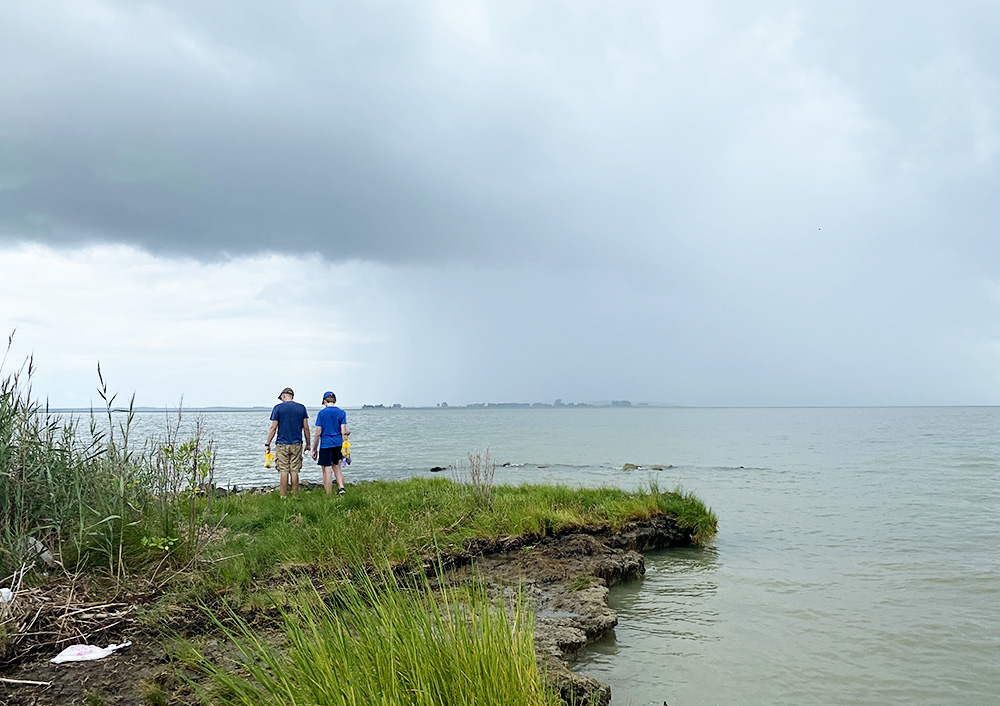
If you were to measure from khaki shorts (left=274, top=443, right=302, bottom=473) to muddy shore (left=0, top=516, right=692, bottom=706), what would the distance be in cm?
529

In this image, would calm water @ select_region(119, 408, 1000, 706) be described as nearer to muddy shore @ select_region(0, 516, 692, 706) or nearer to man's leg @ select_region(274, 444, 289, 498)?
muddy shore @ select_region(0, 516, 692, 706)

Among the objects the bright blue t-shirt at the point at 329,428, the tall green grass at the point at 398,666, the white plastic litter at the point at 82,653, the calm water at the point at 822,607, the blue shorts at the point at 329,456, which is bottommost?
the calm water at the point at 822,607

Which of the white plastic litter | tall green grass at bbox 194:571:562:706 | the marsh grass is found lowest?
the white plastic litter

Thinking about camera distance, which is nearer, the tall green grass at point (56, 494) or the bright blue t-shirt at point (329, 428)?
the tall green grass at point (56, 494)

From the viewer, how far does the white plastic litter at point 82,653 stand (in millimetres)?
5184

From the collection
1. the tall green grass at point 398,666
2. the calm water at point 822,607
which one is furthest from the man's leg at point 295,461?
the tall green grass at point 398,666

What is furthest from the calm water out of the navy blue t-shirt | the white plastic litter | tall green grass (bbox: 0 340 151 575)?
the navy blue t-shirt

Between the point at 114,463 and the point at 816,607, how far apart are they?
9443 millimetres

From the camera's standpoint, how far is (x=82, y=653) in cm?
529

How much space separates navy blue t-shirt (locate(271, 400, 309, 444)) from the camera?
12664 mm

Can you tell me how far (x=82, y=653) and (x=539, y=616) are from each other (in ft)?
14.4

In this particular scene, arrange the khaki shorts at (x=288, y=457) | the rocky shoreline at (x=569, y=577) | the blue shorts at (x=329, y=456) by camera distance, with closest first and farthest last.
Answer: the rocky shoreline at (x=569, y=577) < the khaki shorts at (x=288, y=457) < the blue shorts at (x=329, y=456)

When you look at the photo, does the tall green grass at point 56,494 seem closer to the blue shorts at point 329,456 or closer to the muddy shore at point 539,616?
the muddy shore at point 539,616

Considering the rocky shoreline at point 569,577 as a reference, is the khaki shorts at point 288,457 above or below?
above
